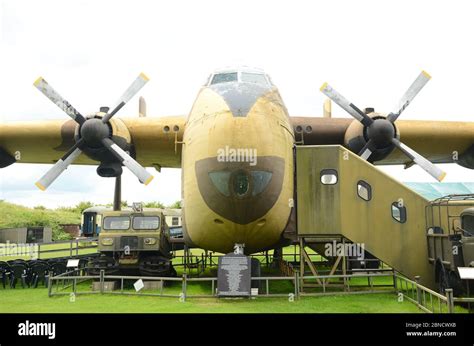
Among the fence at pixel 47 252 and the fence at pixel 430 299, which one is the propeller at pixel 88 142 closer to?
the fence at pixel 47 252

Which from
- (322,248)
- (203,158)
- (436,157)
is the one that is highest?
(436,157)

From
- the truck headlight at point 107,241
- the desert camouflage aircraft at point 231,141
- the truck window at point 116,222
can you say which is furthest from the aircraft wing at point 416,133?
the truck headlight at point 107,241

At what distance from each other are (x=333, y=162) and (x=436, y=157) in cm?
983

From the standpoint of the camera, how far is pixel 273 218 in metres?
9.64

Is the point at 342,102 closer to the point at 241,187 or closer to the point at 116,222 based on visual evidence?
the point at 241,187

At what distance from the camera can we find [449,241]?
29.4 feet

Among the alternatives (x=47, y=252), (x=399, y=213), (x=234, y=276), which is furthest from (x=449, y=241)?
(x=47, y=252)

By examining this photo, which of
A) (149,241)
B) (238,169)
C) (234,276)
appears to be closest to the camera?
(238,169)

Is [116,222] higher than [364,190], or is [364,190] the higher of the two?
[364,190]

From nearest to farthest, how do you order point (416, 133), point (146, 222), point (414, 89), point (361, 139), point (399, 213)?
point (399, 213) < point (146, 222) < point (414, 89) < point (361, 139) < point (416, 133)

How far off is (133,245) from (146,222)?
93 cm

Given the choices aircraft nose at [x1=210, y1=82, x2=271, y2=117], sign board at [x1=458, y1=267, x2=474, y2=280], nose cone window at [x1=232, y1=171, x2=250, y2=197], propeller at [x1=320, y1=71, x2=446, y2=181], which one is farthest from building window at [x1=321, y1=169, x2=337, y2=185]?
sign board at [x1=458, y1=267, x2=474, y2=280]
